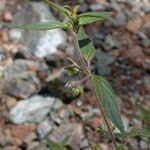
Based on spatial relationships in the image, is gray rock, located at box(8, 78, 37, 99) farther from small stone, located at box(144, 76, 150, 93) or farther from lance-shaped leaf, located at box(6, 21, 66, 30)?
lance-shaped leaf, located at box(6, 21, 66, 30)

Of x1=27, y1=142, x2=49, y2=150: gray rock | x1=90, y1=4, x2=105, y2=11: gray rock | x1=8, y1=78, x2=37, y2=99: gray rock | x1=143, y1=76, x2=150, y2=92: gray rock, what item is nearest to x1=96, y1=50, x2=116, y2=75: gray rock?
x1=143, y1=76, x2=150, y2=92: gray rock

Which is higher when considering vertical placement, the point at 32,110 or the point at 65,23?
the point at 65,23

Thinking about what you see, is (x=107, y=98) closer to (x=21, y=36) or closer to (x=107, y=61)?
(x=107, y=61)

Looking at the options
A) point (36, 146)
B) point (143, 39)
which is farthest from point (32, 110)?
point (143, 39)

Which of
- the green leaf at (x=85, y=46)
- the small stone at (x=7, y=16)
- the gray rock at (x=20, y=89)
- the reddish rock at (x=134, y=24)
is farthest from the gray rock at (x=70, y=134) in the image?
the green leaf at (x=85, y=46)

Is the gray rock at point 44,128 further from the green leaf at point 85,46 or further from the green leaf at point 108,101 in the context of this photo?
the green leaf at point 108,101

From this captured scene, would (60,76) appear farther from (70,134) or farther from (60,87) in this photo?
(70,134)

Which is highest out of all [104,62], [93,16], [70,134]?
[93,16]
